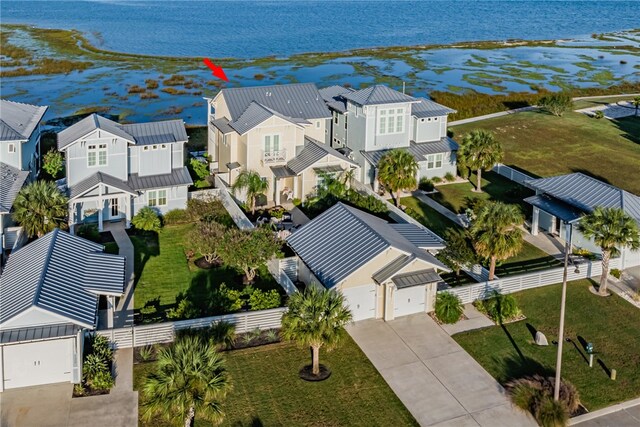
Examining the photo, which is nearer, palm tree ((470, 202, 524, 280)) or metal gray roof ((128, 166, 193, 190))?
palm tree ((470, 202, 524, 280))

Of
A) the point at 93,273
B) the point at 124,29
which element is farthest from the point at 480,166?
the point at 124,29

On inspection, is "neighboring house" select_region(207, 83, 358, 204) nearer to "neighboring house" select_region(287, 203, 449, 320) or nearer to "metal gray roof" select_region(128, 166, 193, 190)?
"metal gray roof" select_region(128, 166, 193, 190)

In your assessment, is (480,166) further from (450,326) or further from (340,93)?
(450,326)

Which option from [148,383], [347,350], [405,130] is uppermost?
[405,130]

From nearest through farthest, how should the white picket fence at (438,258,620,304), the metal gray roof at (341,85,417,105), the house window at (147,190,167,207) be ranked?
1. the white picket fence at (438,258,620,304)
2. the house window at (147,190,167,207)
3. the metal gray roof at (341,85,417,105)

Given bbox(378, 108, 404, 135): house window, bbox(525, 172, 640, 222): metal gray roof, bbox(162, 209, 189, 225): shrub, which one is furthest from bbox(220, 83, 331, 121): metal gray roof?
bbox(525, 172, 640, 222): metal gray roof

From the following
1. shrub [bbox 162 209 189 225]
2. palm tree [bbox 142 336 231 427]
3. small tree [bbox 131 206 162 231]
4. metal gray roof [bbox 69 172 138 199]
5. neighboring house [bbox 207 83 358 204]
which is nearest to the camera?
palm tree [bbox 142 336 231 427]

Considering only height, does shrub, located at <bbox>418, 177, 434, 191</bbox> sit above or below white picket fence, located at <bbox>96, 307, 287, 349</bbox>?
above
